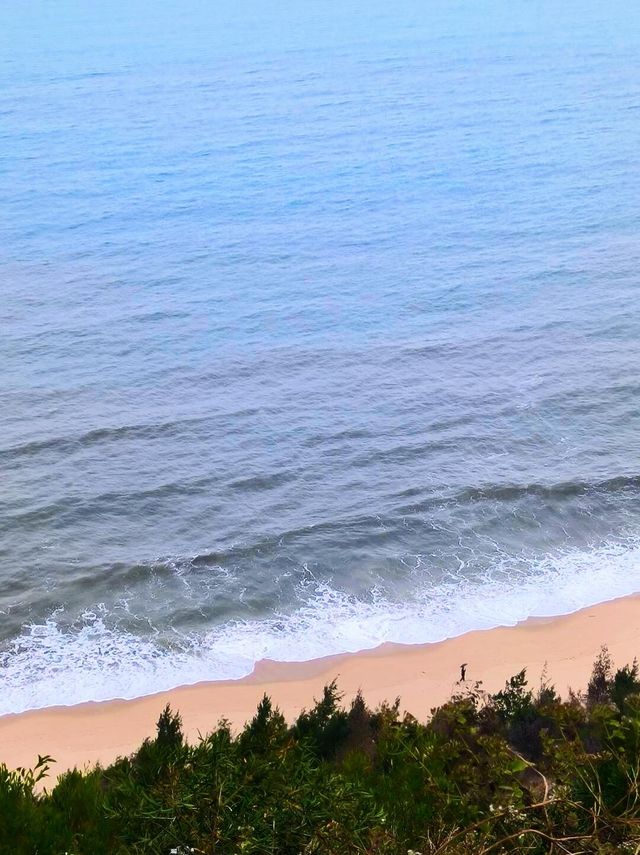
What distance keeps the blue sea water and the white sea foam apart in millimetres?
56

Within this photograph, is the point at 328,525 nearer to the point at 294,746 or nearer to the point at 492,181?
the point at 294,746

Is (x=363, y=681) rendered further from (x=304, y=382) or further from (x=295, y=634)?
(x=304, y=382)

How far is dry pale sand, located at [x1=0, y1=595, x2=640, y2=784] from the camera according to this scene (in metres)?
15.8

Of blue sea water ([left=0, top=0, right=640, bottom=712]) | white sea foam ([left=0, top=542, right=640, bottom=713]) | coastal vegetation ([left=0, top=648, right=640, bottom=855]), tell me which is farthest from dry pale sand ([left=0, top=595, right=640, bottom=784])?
coastal vegetation ([left=0, top=648, right=640, bottom=855])

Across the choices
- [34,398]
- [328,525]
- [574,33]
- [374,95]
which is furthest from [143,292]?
[574,33]

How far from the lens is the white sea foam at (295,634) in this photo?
16891 millimetres

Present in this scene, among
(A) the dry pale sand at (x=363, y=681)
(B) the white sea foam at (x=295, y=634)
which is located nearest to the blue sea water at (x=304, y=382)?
(B) the white sea foam at (x=295, y=634)

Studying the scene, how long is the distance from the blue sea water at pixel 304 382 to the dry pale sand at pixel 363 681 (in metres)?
0.38

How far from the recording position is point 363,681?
17.3 m

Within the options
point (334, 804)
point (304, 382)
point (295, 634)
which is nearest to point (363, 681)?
point (295, 634)

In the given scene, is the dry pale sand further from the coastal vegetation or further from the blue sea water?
the coastal vegetation

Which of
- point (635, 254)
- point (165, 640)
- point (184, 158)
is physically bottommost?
point (165, 640)

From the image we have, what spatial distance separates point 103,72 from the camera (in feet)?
243

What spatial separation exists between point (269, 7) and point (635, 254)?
299 ft
